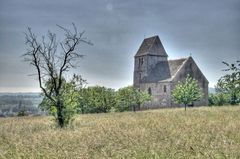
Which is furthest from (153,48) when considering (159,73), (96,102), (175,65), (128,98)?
(96,102)

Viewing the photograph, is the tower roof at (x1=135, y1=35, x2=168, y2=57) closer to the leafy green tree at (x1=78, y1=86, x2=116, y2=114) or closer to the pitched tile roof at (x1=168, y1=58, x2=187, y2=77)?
the pitched tile roof at (x1=168, y1=58, x2=187, y2=77)

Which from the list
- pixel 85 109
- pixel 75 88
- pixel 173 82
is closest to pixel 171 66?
pixel 173 82

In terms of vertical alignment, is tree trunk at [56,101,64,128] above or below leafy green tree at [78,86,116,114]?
below

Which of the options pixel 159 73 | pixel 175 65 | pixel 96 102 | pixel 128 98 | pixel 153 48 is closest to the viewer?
pixel 96 102

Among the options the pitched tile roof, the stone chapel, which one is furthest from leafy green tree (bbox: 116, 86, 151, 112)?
the pitched tile roof

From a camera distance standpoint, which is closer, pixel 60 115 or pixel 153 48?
pixel 60 115

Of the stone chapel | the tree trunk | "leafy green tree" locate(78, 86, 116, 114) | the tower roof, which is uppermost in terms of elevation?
the tower roof

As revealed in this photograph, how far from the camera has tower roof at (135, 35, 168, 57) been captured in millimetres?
84081

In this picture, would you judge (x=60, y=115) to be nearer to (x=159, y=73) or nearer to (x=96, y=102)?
(x=96, y=102)

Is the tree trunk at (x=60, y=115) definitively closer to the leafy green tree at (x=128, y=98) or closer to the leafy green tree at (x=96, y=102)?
the leafy green tree at (x=96, y=102)

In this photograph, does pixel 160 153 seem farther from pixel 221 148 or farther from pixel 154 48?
pixel 154 48

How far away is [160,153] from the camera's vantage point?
762 cm

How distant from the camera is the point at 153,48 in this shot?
84.4 meters

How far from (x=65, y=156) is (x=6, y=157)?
1.51 m
